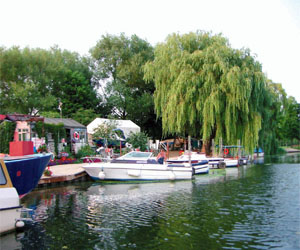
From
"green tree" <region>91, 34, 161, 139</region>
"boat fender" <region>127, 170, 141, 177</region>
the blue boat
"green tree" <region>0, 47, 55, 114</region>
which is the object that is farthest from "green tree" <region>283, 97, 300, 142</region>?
the blue boat

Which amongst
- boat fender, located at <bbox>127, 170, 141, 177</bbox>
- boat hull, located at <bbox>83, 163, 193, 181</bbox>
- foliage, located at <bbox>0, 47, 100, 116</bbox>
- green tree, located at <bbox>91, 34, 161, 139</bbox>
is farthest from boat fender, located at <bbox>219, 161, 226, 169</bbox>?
foliage, located at <bbox>0, 47, 100, 116</bbox>

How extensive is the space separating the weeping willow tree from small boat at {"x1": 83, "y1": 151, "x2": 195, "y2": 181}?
27.6 feet

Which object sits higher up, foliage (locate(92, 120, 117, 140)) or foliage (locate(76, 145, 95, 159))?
foliage (locate(92, 120, 117, 140))

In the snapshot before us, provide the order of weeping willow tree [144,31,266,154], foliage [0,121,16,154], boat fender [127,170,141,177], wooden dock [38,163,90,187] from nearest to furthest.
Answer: wooden dock [38,163,90,187] < boat fender [127,170,141,177] < foliage [0,121,16,154] < weeping willow tree [144,31,266,154]

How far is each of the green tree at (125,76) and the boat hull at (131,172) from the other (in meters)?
20.6

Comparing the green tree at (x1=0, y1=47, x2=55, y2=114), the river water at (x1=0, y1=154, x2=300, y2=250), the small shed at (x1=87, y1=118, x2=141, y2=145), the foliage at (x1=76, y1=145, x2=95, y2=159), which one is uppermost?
the green tree at (x1=0, y1=47, x2=55, y2=114)

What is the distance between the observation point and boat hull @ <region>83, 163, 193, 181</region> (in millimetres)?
19547

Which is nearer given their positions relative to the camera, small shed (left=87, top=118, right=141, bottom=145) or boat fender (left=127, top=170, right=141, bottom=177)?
boat fender (left=127, top=170, right=141, bottom=177)

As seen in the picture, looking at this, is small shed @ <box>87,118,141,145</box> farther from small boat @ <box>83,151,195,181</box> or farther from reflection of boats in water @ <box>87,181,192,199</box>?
reflection of boats in water @ <box>87,181,192,199</box>

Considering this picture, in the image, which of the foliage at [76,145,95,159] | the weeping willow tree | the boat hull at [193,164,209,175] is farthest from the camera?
the weeping willow tree

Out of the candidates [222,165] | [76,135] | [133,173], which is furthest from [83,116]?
[133,173]

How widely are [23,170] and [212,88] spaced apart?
1947 centimetres

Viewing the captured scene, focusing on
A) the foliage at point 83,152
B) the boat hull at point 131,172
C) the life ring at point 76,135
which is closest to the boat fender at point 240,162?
the boat hull at point 131,172

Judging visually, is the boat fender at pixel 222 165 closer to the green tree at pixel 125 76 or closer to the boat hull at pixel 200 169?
the boat hull at pixel 200 169
